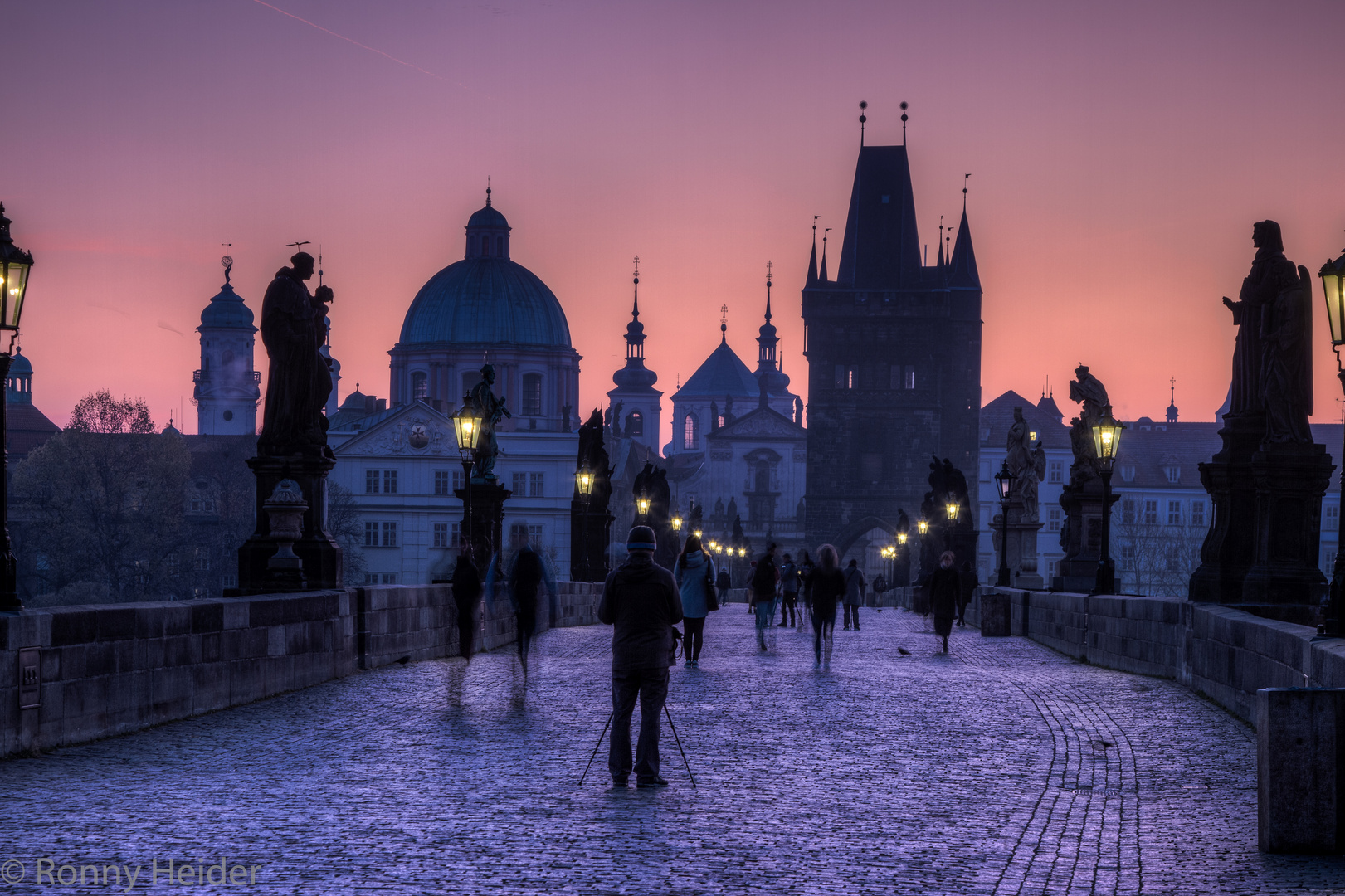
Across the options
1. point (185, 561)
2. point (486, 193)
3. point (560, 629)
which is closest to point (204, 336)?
point (486, 193)

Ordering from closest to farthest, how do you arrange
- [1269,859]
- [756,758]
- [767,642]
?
[1269,859]
[756,758]
[767,642]

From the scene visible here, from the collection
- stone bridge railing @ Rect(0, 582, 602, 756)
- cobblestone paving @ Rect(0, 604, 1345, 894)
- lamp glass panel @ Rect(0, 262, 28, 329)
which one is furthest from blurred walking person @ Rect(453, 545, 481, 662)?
lamp glass panel @ Rect(0, 262, 28, 329)

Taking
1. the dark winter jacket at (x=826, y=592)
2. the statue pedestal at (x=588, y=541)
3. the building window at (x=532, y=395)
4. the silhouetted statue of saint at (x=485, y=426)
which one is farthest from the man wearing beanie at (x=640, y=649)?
the building window at (x=532, y=395)

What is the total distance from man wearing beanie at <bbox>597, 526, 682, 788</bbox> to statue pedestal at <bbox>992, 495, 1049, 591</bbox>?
2748 cm

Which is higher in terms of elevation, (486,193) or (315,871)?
(486,193)

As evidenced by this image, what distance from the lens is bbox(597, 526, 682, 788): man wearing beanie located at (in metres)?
9.65

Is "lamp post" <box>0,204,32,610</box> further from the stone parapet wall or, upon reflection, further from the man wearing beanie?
the stone parapet wall

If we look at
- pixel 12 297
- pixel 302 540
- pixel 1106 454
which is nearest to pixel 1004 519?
pixel 1106 454

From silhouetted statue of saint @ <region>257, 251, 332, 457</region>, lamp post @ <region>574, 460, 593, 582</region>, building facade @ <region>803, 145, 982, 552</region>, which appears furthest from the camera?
building facade @ <region>803, 145, 982, 552</region>

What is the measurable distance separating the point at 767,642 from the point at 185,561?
59.4 metres

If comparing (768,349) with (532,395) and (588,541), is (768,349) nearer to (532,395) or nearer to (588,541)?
(532,395)

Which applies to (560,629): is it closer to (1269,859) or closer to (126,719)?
(126,719)

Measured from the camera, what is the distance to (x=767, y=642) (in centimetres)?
2622

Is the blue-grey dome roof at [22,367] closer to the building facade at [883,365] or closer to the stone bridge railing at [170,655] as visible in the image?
the building facade at [883,365]
